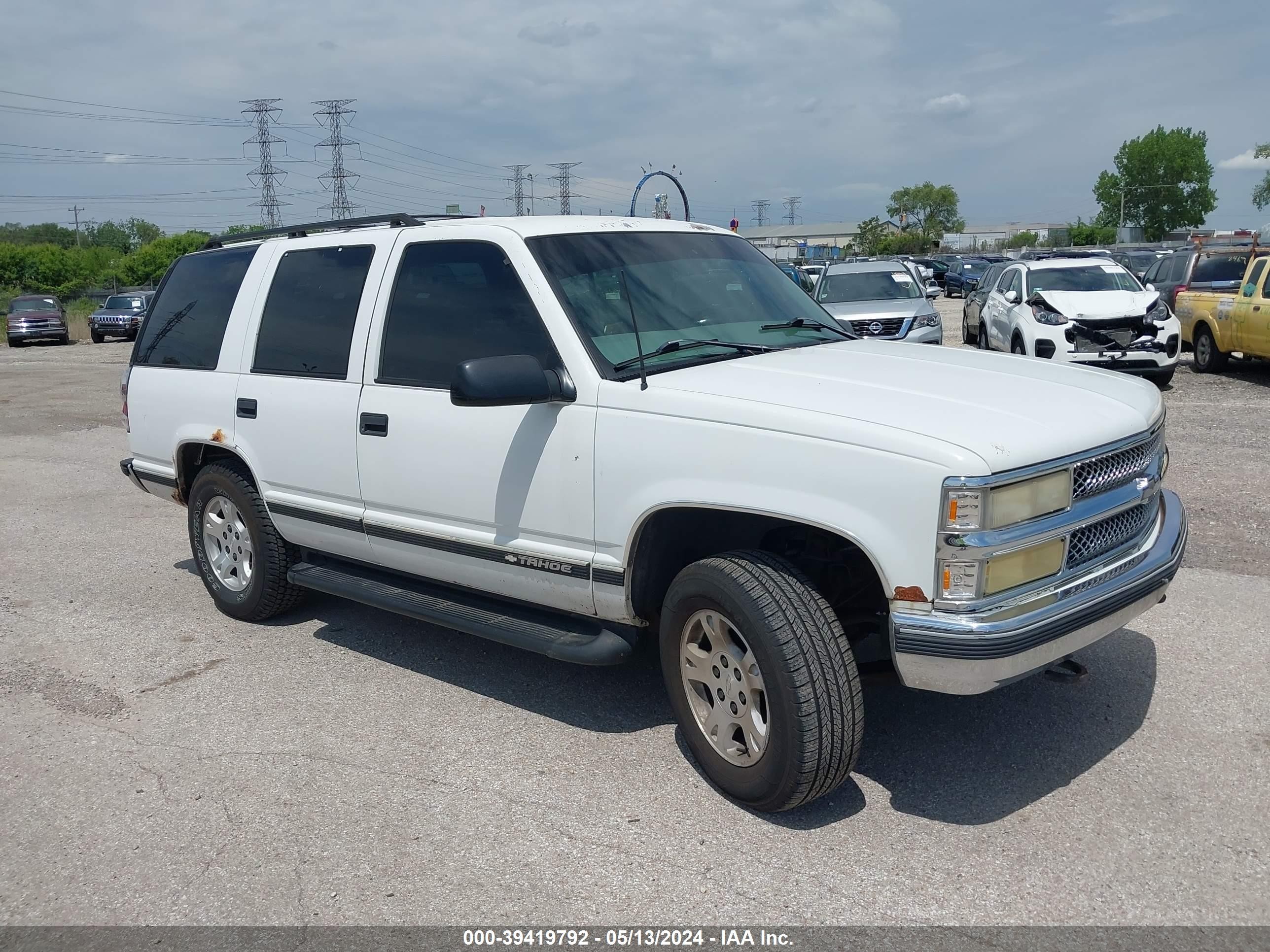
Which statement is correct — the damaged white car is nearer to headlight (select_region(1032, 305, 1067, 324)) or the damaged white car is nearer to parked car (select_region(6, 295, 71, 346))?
headlight (select_region(1032, 305, 1067, 324))

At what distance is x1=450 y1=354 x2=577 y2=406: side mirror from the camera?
3.76 meters

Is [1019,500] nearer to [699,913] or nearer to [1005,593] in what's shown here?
[1005,593]

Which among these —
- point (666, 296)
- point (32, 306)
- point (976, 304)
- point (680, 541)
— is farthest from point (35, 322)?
point (680, 541)

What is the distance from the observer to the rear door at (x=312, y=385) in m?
4.93

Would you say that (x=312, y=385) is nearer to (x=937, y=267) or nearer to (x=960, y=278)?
(x=960, y=278)

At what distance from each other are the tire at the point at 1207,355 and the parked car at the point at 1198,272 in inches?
42.5

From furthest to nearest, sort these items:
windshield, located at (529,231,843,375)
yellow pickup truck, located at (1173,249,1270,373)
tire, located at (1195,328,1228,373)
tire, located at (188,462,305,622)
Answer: tire, located at (1195,328,1228,373)
yellow pickup truck, located at (1173,249,1270,373)
tire, located at (188,462,305,622)
windshield, located at (529,231,843,375)

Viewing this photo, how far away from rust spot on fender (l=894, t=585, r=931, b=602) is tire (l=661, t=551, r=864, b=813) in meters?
0.28

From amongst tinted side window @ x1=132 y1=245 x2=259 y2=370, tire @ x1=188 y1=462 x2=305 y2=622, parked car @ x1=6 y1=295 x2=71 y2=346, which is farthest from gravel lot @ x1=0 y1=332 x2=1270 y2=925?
parked car @ x1=6 y1=295 x2=71 y2=346

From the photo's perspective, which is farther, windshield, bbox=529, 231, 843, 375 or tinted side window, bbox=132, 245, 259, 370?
tinted side window, bbox=132, 245, 259, 370

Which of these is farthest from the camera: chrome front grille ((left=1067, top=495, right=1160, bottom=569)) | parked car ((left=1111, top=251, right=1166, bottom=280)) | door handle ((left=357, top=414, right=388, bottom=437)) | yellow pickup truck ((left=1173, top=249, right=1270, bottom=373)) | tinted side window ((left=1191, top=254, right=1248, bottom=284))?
parked car ((left=1111, top=251, right=1166, bottom=280))

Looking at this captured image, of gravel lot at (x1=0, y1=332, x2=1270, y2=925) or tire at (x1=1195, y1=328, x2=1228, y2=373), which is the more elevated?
tire at (x1=1195, y1=328, x2=1228, y2=373)

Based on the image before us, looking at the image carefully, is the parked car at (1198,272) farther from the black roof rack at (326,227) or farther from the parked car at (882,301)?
the black roof rack at (326,227)

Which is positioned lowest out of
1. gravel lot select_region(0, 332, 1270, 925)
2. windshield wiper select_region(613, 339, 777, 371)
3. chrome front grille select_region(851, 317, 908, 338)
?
gravel lot select_region(0, 332, 1270, 925)
